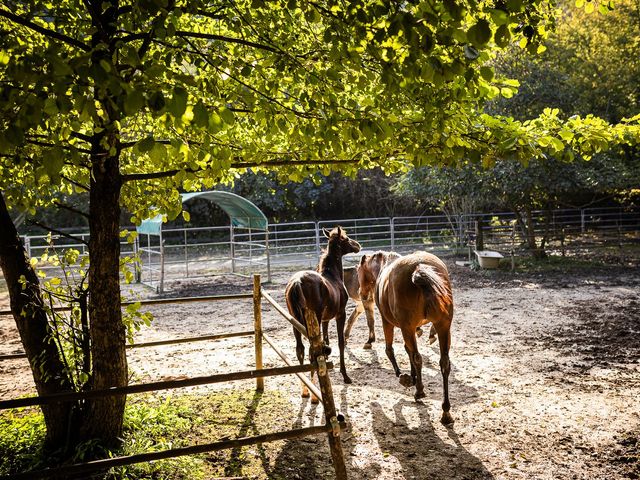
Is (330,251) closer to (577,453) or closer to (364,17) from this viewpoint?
(577,453)

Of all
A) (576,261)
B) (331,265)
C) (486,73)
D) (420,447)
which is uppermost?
(486,73)

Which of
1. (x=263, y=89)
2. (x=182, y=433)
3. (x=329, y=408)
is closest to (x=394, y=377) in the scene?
(x=182, y=433)

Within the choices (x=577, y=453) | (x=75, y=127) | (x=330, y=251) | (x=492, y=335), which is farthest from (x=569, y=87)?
(x=75, y=127)

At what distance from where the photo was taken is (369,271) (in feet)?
22.6

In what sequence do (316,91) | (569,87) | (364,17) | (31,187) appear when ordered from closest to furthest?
(364,17) → (316,91) → (31,187) → (569,87)

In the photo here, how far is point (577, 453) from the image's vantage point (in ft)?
12.5

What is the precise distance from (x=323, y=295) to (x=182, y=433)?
209 centimetres

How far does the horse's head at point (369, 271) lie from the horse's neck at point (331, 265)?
0.80 m

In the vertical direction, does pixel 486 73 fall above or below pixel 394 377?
above

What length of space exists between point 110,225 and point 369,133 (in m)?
2.04

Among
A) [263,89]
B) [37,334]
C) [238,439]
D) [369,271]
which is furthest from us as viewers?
[369,271]

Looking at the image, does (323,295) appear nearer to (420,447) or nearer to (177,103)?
(420,447)

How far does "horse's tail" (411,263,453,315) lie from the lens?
4.45 meters

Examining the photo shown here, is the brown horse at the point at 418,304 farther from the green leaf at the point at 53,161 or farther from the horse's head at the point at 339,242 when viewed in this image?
the green leaf at the point at 53,161
